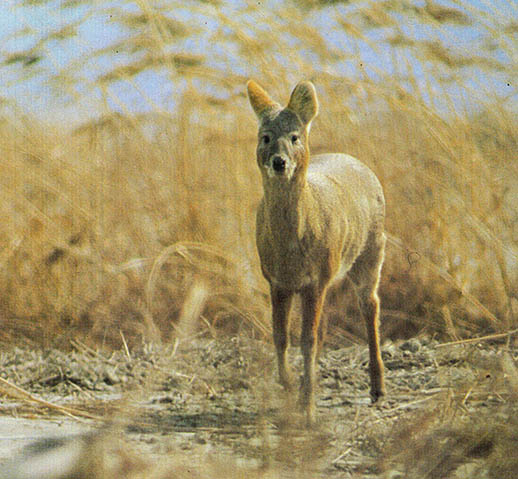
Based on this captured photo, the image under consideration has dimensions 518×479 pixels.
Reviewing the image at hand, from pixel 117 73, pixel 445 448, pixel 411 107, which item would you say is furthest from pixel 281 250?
pixel 117 73

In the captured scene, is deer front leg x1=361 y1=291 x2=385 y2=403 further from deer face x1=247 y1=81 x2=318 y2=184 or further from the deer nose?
the deer nose

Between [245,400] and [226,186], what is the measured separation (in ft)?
3.97

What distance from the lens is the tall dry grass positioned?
11.3 feet

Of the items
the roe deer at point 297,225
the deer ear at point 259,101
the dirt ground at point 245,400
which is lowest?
the dirt ground at point 245,400

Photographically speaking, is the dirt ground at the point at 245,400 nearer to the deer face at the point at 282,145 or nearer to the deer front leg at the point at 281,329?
the deer front leg at the point at 281,329

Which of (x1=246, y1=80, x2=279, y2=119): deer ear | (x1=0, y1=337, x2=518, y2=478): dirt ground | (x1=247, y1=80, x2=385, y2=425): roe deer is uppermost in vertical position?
(x1=246, y1=80, x2=279, y2=119): deer ear

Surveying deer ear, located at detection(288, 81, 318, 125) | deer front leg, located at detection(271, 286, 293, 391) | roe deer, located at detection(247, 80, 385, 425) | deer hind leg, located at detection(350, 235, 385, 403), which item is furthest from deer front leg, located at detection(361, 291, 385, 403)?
deer ear, located at detection(288, 81, 318, 125)

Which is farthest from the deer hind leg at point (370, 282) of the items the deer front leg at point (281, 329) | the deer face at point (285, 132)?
the deer face at point (285, 132)

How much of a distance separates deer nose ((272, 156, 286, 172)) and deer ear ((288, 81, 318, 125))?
0.21 m

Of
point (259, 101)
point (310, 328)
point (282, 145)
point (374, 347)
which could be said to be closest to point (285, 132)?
point (282, 145)

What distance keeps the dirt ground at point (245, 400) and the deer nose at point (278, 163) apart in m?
0.48

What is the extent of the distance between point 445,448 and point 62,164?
2.40 meters

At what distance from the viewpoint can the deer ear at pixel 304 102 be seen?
2547mm

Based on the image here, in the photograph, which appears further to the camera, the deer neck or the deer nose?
the deer neck
